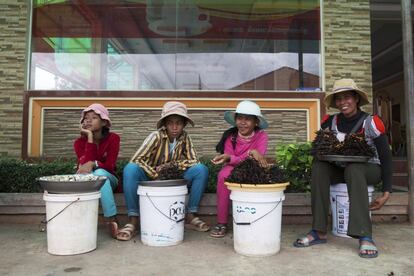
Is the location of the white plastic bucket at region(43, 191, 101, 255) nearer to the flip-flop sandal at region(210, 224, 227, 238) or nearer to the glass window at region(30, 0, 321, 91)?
the flip-flop sandal at region(210, 224, 227, 238)

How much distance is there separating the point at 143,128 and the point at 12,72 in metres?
1.93

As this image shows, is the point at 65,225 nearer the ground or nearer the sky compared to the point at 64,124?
nearer the ground

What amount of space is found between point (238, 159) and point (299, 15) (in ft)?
10.9

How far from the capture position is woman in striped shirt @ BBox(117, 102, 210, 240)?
3.24 meters

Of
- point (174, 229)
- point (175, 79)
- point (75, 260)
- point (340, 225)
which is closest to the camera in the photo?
point (75, 260)

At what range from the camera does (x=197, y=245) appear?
10.1ft

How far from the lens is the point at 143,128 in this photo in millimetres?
5285

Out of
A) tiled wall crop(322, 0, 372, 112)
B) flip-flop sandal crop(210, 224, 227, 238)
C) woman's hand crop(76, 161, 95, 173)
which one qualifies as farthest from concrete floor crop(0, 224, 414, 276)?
tiled wall crop(322, 0, 372, 112)

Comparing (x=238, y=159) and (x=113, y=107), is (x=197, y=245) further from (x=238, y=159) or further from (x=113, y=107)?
(x=113, y=107)

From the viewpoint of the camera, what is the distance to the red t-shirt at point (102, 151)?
3363mm

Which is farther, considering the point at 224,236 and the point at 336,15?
the point at 336,15

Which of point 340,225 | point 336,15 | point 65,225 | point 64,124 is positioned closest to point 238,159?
point 340,225

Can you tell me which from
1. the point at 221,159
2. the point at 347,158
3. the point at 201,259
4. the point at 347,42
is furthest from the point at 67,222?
the point at 347,42

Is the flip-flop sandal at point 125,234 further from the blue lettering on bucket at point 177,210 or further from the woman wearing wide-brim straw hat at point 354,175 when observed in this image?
the woman wearing wide-brim straw hat at point 354,175
